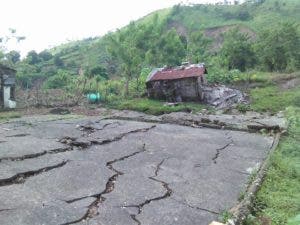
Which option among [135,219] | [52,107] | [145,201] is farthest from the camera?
[52,107]

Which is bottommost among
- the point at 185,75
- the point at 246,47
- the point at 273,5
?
the point at 185,75

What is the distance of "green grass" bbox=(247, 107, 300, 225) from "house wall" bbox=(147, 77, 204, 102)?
15.1 m

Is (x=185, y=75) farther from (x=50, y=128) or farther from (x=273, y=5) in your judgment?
(x=273, y=5)

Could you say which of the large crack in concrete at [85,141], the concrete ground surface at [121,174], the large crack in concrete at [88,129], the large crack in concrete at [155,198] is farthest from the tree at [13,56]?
the large crack in concrete at [155,198]

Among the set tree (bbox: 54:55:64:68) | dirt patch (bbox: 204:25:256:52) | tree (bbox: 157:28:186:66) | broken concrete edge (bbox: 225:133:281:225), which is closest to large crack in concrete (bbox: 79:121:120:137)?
broken concrete edge (bbox: 225:133:281:225)

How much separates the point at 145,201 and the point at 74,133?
6.37 metres

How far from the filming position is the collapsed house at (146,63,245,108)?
2636 cm

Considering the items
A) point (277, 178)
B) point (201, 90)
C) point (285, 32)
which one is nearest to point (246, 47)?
point (285, 32)

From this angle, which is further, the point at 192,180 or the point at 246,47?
the point at 246,47

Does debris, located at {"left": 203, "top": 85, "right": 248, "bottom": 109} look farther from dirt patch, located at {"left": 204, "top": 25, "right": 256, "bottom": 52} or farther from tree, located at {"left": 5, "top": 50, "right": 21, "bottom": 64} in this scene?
dirt patch, located at {"left": 204, "top": 25, "right": 256, "bottom": 52}

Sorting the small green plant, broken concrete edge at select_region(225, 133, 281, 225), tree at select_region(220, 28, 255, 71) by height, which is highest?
tree at select_region(220, 28, 255, 71)

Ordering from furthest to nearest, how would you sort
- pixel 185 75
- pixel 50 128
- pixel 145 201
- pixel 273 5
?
pixel 273 5 < pixel 185 75 < pixel 50 128 < pixel 145 201

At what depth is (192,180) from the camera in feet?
25.6

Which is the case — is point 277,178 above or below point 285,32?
below
